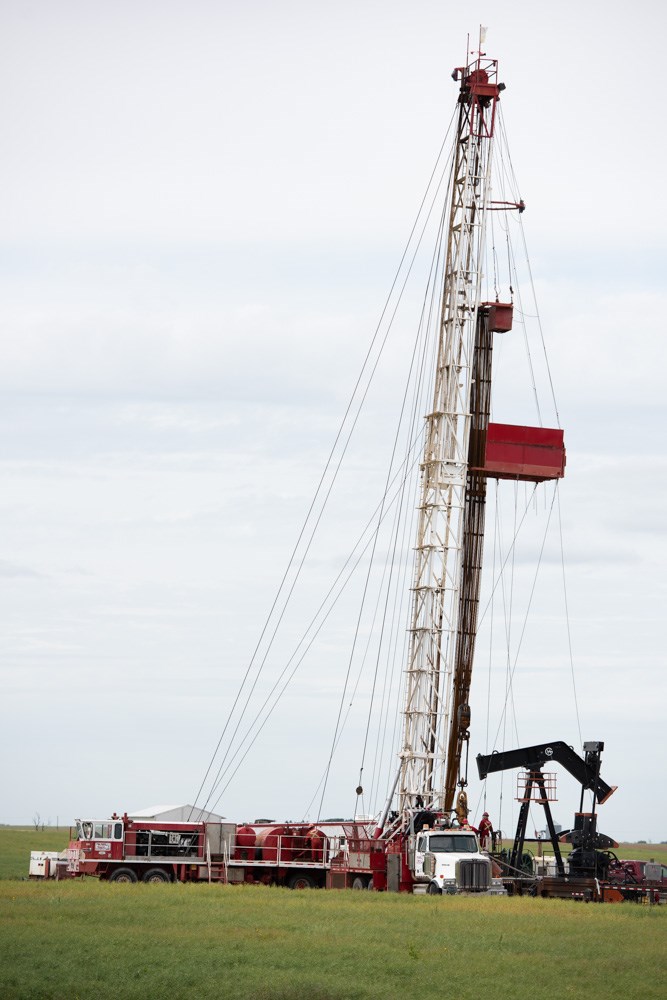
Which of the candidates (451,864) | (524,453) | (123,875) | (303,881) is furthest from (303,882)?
(524,453)

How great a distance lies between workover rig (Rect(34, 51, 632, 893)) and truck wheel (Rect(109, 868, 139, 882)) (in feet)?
0.13

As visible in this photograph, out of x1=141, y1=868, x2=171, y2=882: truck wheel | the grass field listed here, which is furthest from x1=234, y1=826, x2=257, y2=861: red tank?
the grass field

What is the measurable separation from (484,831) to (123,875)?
431 inches

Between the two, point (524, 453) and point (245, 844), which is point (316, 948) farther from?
point (524, 453)

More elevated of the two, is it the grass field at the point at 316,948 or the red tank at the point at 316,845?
the red tank at the point at 316,845

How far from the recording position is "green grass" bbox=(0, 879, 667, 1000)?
23.2 meters

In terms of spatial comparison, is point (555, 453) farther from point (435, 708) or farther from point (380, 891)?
point (380, 891)

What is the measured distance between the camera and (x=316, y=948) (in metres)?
26.5

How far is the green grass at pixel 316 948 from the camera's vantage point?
23.2 metres

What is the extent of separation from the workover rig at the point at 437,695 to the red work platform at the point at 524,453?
5 cm

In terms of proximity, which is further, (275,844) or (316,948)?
(275,844)

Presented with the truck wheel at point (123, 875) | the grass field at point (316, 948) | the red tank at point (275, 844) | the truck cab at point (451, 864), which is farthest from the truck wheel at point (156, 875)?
the truck cab at point (451, 864)

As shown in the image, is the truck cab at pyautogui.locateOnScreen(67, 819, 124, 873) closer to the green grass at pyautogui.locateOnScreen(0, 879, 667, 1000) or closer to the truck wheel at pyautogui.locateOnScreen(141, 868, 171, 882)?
the truck wheel at pyautogui.locateOnScreen(141, 868, 171, 882)

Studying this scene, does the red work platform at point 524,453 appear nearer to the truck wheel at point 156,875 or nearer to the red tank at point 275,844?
the red tank at point 275,844
